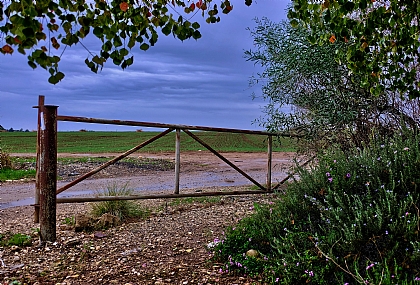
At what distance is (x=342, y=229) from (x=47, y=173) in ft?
11.4

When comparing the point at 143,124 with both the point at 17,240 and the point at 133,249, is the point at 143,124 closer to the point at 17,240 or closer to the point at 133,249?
the point at 133,249

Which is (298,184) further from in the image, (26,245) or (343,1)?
(26,245)

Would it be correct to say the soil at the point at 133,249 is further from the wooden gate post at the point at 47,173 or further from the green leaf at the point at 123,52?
the green leaf at the point at 123,52

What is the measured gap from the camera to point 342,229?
3.20 metres

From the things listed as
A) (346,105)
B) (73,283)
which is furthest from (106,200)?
(346,105)

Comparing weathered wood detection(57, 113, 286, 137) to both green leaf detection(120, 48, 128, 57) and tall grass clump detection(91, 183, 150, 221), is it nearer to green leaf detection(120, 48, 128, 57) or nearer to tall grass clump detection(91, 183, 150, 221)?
tall grass clump detection(91, 183, 150, 221)

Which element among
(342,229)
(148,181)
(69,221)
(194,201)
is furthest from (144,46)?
(148,181)

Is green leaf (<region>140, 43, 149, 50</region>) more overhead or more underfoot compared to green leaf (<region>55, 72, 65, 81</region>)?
more overhead

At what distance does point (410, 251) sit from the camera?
10.3 feet

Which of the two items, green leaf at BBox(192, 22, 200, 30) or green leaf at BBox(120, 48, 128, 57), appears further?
green leaf at BBox(192, 22, 200, 30)

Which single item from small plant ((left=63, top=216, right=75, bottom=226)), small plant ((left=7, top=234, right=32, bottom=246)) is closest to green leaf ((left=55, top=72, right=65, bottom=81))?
small plant ((left=7, top=234, right=32, bottom=246))

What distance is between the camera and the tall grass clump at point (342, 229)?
308 centimetres

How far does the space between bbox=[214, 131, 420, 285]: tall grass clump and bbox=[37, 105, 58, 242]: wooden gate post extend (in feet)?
7.17

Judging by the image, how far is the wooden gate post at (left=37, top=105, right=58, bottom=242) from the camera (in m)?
4.56
